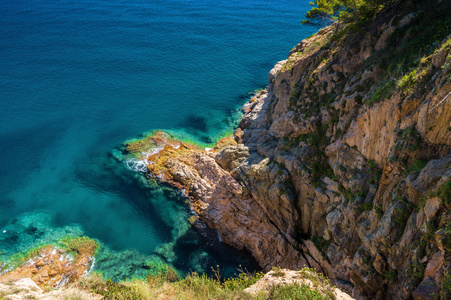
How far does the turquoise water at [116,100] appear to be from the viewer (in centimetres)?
3416

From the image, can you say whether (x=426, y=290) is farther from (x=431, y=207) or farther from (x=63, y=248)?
(x=63, y=248)

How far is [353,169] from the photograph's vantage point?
22.8 metres

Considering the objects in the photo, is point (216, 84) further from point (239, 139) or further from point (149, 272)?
point (149, 272)

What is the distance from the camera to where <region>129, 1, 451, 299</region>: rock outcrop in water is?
15875 millimetres

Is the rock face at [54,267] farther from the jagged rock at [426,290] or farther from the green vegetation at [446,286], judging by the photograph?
the green vegetation at [446,286]

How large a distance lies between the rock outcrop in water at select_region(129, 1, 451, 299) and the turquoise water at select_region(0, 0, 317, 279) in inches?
195

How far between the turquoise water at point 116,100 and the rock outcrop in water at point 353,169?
16.2 ft

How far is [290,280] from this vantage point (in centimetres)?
1797

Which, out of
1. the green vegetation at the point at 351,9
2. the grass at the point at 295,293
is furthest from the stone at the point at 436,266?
the green vegetation at the point at 351,9

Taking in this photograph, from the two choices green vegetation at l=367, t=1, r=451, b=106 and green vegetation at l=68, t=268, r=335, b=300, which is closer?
green vegetation at l=68, t=268, r=335, b=300

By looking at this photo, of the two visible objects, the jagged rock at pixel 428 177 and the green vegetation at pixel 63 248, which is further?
the green vegetation at pixel 63 248

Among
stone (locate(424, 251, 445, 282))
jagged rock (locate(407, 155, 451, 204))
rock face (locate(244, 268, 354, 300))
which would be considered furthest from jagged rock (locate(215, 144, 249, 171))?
stone (locate(424, 251, 445, 282))

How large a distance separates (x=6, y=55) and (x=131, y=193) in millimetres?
53339

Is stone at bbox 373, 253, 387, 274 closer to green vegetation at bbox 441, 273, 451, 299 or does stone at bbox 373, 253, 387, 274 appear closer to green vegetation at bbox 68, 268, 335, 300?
green vegetation at bbox 68, 268, 335, 300
